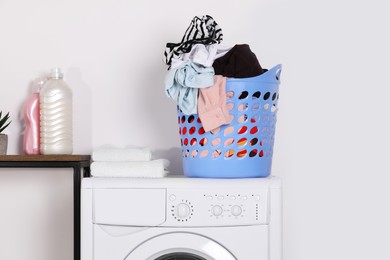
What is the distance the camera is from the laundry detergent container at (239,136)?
1980 mm

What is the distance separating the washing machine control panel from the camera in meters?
1.88

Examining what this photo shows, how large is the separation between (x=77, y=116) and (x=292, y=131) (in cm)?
86

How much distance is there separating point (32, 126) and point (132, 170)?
0.54 meters

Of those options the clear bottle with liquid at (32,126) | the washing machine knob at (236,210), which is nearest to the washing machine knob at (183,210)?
the washing machine knob at (236,210)

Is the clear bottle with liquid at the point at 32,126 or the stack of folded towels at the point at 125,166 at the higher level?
the clear bottle with liquid at the point at 32,126

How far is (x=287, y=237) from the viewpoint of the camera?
2.40 metres

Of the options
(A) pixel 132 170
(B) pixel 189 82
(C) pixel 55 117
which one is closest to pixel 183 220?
(A) pixel 132 170

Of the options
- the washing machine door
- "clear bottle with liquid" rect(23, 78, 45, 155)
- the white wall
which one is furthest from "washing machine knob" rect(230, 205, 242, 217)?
"clear bottle with liquid" rect(23, 78, 45, 155)

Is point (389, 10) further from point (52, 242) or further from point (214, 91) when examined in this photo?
point (52, 242)

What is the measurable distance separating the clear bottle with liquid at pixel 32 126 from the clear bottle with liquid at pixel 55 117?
0.14 ft

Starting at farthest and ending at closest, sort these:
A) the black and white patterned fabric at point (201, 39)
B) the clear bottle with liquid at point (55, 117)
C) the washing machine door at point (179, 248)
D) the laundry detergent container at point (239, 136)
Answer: the clear bottle with liquid at point (55, 117), the black and white patterned fabric at point (201, 39), the laundry detergent container at point (239, 136), the washing machine door at point (179, 248)

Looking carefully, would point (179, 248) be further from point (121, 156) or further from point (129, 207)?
point (121, 156)

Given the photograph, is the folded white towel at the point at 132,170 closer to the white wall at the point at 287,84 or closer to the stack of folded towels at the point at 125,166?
the stack of folded towels at the point at 125,166

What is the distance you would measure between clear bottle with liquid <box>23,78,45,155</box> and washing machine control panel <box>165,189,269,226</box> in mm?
714
